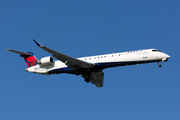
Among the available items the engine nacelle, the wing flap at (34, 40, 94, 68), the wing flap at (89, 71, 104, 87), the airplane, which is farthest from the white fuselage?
the engine nacelle

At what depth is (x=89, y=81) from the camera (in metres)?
27.2

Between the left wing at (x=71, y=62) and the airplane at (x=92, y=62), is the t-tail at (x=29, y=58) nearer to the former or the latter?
the airplane at (x=92, y=62)

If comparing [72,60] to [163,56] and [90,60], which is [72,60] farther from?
[163,56]

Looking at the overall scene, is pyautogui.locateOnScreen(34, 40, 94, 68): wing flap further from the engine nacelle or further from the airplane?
the engine nacelle

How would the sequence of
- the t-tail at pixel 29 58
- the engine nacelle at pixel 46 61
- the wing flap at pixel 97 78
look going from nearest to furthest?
the engine nacelle at pixel 46 61, the wing flap at pixel 97 78, the t-tail at pixel 29 58

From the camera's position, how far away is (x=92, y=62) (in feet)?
79.5

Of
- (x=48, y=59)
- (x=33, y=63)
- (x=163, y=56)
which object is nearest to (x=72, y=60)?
(x=48, y=59)

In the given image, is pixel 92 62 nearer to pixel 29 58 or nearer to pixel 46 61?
pixel 46 61

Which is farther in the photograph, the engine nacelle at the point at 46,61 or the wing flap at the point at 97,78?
the wing flap at the point at 97,78

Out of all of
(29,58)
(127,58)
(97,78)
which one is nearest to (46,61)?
(29,58)

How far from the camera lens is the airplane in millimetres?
22984

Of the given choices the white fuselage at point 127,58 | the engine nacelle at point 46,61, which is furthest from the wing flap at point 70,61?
the engine nacelle at point 46,61

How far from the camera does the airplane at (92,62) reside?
23.0 meters

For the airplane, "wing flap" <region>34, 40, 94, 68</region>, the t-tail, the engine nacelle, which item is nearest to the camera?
"wing flap" <region>34, 40, 94, 68</region>
